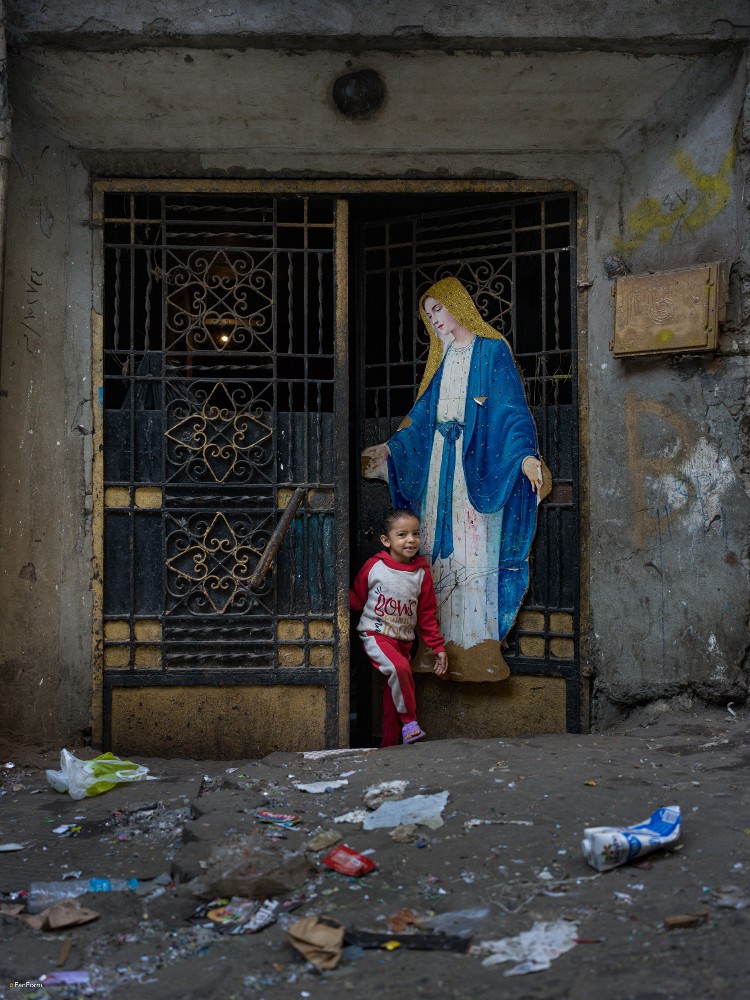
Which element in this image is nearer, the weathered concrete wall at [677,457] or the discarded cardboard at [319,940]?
the discarded cardboard at [319,940]

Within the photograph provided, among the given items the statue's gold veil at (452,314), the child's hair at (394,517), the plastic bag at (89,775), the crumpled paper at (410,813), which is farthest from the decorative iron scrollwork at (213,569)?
the crumpled paper at (410,813)

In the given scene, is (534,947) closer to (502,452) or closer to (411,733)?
(411,733)

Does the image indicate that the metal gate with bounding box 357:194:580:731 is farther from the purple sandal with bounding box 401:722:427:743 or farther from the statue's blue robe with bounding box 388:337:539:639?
the purple sandal with bounding box 401:722:427:743

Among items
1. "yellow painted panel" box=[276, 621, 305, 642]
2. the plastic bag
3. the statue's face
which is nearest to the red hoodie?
"yellow painted panel" box=[276, 621, 305, 642]

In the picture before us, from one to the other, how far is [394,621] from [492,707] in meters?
0.76

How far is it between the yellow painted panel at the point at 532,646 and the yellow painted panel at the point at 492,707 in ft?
0.44

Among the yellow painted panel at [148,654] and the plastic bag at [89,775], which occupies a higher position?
the yellow painted panel at [148,654]

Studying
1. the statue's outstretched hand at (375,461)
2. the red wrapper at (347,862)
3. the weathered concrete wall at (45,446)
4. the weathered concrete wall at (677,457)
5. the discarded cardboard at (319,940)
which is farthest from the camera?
the statue's outstretched hand at (375,461)

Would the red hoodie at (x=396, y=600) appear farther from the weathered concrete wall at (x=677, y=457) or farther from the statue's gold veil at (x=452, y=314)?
the statue's gold veil at (x=452, y=314)

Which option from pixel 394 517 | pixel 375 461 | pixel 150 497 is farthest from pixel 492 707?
pixel 150 497

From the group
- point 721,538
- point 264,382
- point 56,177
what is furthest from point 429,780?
point 56,177

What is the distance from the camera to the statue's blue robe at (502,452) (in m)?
5.52

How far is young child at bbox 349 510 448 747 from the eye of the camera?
5375 millimetres

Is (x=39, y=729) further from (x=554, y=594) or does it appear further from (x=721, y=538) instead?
(x=721, y=538)
